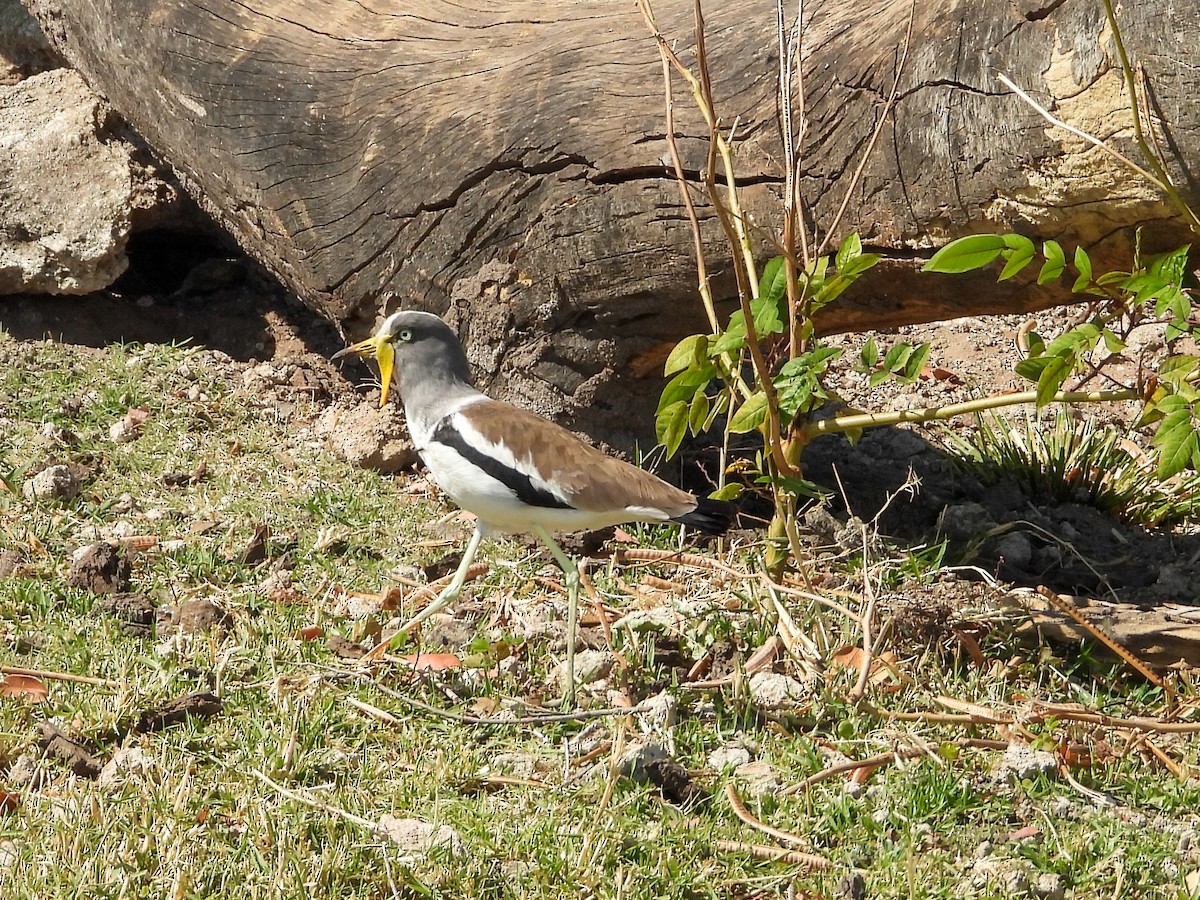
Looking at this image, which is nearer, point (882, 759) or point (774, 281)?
point (882, 759)

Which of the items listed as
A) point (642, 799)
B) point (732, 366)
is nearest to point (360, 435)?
point (732, 366)

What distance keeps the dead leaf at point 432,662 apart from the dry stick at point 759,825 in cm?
104

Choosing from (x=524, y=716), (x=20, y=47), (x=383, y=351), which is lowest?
(x=524, y=716)

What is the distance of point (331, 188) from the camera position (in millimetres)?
5711

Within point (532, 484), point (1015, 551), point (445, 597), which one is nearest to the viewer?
point (532, 484)

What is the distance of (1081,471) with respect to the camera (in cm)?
595

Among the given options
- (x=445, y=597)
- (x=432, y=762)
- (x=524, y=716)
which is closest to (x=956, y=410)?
→ (x=524, y=716)

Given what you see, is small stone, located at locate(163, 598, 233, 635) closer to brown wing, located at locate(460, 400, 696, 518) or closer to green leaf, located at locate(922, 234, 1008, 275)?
brown wing, located at locate(460, 400, 696, 518)

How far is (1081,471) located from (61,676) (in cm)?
424

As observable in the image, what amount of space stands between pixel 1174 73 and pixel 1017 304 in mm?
999

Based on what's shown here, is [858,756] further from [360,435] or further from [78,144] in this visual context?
[78,144]

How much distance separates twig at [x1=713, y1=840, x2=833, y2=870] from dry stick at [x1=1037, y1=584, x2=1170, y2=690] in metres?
1.38

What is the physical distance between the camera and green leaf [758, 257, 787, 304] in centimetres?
392

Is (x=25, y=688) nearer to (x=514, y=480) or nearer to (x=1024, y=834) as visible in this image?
(x=514, y=480)
